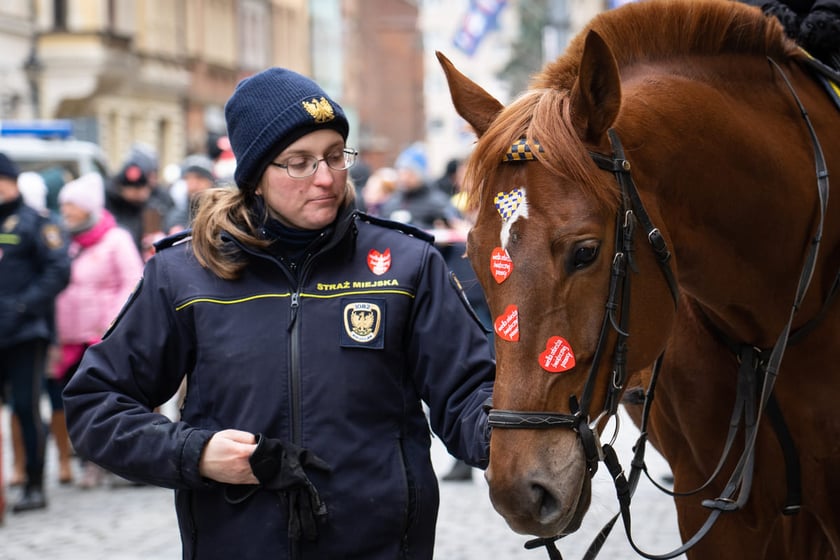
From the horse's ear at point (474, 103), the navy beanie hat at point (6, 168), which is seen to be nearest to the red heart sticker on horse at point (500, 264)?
Result: the horse's ear at point (474, 103)

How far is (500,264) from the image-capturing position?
9.66ft

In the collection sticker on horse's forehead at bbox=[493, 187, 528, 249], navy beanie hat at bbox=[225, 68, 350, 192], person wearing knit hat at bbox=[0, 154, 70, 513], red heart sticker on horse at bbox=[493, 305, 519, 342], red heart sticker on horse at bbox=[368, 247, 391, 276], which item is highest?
navy beanie hat at bbox=[225, 68, 350, 192]

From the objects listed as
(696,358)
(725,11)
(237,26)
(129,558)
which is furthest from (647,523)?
(237,26)

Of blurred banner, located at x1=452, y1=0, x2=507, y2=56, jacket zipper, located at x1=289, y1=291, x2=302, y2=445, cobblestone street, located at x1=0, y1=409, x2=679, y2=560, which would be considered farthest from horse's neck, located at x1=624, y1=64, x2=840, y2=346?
blurred banner, located at x1=452, y1=0, x2=507, y2=56

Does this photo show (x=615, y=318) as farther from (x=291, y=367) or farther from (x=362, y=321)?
(x=291, y=367)

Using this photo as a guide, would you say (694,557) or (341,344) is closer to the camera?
(341,344)

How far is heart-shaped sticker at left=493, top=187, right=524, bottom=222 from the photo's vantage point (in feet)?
9.76

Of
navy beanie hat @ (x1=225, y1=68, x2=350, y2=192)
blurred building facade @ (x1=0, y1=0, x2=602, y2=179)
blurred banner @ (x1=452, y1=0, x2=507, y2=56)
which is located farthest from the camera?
blurred building facade @ (x1=0, y1=0, x2=602, y2=179)

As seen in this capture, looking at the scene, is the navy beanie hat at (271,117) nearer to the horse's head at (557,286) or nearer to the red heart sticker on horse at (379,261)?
the red heart sticker on horse at (379,261)

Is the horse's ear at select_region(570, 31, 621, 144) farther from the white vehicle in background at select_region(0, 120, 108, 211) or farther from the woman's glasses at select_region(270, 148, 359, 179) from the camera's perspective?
the white vehicle in background at select_region(0, 120, 108, 211)

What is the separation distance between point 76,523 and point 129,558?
1.24 meters

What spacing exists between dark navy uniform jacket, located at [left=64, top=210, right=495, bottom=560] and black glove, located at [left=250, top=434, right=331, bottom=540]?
0.15 feet

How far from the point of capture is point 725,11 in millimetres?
3588

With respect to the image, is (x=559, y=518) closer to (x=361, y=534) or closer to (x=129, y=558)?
(x=361, y=534)
